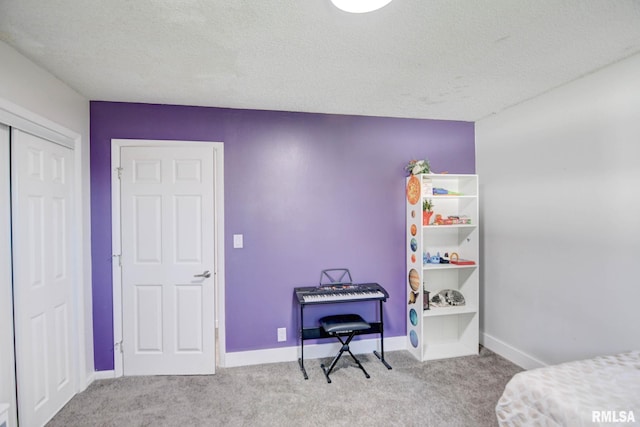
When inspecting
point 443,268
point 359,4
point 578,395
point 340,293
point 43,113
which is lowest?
point 578,395

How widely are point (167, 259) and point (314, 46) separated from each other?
221 cm

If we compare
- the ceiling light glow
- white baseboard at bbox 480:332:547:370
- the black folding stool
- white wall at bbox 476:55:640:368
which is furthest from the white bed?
the ceiling light glow

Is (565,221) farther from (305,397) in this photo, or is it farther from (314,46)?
(305,397)

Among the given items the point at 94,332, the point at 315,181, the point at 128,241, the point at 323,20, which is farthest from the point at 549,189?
the point at 94,332

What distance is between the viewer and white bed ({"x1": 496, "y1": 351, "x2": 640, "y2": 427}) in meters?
1.33

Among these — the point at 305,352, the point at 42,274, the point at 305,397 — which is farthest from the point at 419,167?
the point at 42,274

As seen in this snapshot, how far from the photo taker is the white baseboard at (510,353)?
8.84 feet

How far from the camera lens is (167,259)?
2756 mm

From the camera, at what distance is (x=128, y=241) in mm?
2725

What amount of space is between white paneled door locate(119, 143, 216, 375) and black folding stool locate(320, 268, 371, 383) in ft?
3.54

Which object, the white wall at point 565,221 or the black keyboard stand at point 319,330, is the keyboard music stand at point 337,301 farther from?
the white wall at point 565,221

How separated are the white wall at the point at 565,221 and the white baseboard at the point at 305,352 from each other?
107 centimetres

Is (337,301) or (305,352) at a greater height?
(337,301)

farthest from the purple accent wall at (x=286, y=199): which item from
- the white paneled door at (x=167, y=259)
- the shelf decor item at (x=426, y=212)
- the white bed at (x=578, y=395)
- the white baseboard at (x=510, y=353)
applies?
the white bed at (x=578, y=395)
